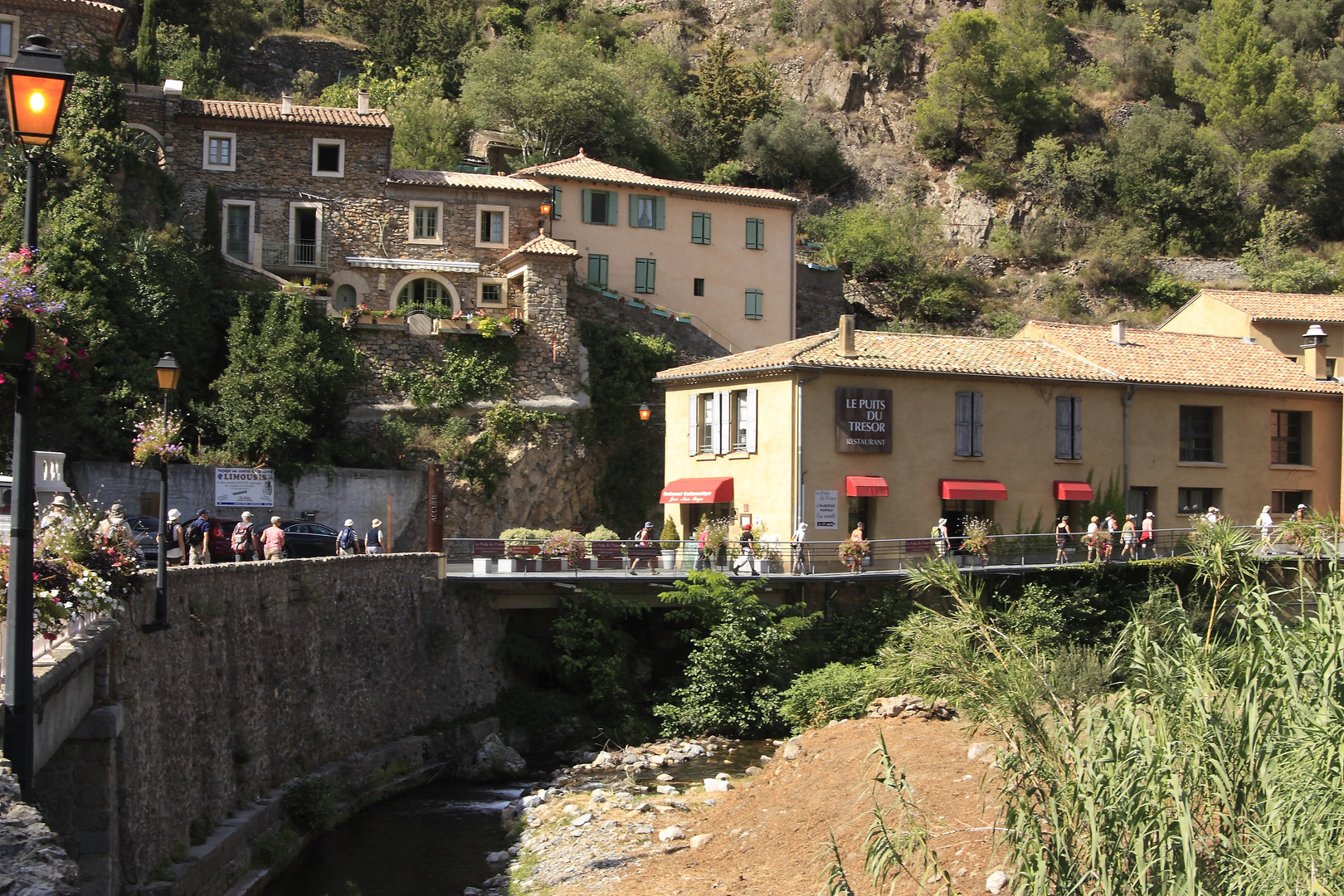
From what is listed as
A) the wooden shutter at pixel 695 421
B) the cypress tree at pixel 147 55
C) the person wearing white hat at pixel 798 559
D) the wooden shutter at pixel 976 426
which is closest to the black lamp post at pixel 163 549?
the person wearing white hat at pixel 798 559

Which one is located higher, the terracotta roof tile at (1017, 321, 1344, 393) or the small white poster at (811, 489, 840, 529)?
the terracotta roof tile at (1017, 321, 1344, 393)

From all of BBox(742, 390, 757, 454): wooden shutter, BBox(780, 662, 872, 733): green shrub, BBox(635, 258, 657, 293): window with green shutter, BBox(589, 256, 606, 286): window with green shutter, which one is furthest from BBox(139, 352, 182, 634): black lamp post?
BBox(635, 258, 657, 293): window with green shutter

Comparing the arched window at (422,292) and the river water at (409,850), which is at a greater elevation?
the arched window at (422,292)

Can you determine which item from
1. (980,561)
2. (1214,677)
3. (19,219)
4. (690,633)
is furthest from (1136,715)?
(19,219)

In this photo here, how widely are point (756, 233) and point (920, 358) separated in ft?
56.0

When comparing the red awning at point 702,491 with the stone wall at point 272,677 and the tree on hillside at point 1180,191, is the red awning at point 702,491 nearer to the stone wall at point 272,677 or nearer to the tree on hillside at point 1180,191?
the stone wall at point 272,677

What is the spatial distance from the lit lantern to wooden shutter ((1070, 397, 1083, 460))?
28.9 metres

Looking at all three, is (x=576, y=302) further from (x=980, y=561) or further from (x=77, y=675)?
(x=77, y=675)

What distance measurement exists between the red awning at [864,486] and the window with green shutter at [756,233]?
1892 cm

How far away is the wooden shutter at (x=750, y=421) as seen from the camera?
103 ft

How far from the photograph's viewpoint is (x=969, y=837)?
48.0ft

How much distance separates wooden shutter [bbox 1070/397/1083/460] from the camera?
3288cm

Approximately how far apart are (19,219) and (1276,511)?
34462 millimetres

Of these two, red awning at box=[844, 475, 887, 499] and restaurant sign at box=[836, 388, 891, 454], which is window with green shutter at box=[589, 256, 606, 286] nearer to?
restaurant sign at box=[836, 388, 891, 454]
